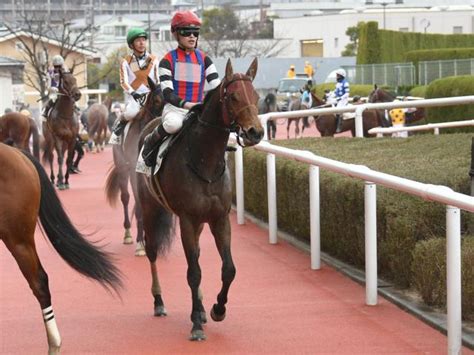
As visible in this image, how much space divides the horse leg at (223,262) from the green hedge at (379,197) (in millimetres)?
1313

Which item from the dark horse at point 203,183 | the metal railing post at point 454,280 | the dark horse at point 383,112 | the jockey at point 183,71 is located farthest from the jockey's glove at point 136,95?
the dark horse at point 383,112

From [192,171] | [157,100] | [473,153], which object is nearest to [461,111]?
[157,100]

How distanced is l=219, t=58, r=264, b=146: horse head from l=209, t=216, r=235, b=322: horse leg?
0.73 meters

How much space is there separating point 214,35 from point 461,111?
5500 cm

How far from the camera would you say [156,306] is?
291 inches

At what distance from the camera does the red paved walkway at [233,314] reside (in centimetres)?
638

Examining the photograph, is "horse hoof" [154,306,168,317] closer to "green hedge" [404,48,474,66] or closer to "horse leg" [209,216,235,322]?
"horse leg" [209,216,235,322]

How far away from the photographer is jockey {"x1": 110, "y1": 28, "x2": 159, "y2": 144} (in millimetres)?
10594

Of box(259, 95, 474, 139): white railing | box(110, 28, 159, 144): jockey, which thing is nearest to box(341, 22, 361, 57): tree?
box(259, 95, 474, 139): white railing

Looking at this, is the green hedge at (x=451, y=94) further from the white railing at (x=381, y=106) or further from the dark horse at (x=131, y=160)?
the dark horse at (x=131, y=160)

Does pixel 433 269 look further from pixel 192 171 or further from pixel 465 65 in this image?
pixel 465 65

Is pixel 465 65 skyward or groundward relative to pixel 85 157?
skyward

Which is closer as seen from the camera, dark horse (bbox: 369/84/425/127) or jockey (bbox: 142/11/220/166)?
jockey (bbox: 142/11/220/166)

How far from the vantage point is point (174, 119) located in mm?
7062
